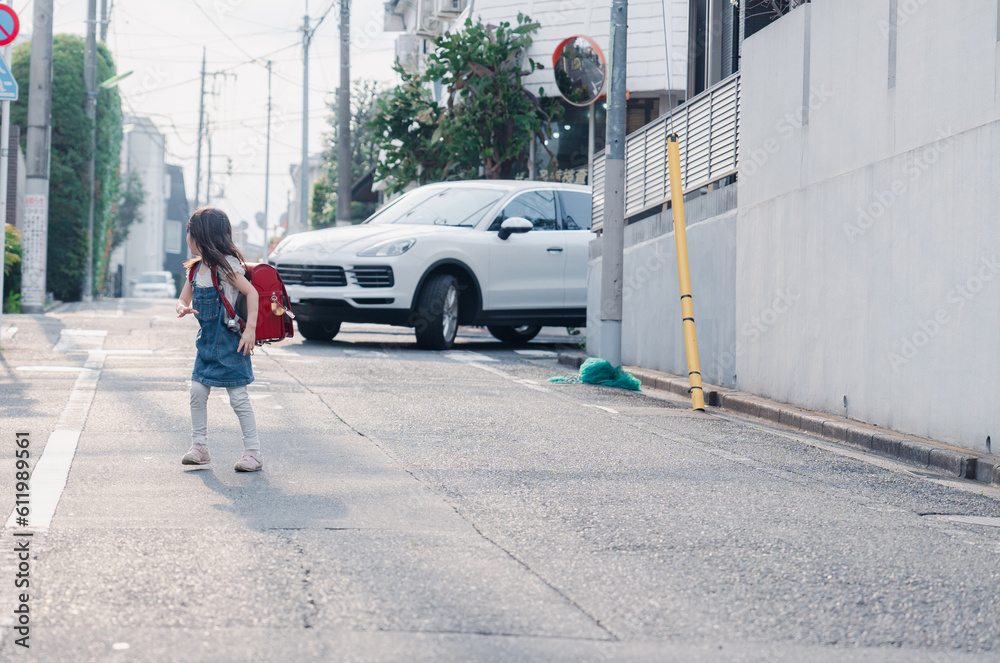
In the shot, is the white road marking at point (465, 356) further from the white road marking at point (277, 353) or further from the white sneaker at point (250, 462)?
the white sneaker at point (250, 462)

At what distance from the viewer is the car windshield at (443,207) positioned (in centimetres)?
1442

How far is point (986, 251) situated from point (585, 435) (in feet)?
8.44

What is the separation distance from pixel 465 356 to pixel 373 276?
132 cm

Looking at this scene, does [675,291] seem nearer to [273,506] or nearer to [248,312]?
[248,312]

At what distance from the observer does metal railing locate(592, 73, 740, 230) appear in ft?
37.8

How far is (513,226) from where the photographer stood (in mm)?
13984

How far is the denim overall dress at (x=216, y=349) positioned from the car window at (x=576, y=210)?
956 cm

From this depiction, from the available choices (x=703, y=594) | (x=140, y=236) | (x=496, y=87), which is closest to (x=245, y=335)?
(x=703, y=594)

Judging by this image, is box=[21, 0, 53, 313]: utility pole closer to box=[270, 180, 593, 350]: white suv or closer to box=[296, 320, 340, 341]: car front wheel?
box=[270, 180, 593, 350]: white suv

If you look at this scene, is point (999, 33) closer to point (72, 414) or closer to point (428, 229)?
point (72, 414)

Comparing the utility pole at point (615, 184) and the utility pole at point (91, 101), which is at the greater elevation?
the utility pole at point (91, 101)

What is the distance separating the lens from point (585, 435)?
759cm

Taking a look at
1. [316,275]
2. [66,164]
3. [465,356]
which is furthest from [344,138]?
[465,356]

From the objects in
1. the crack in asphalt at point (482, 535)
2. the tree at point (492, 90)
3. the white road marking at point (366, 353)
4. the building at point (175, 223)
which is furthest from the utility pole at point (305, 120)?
the building at point (175, 223)
